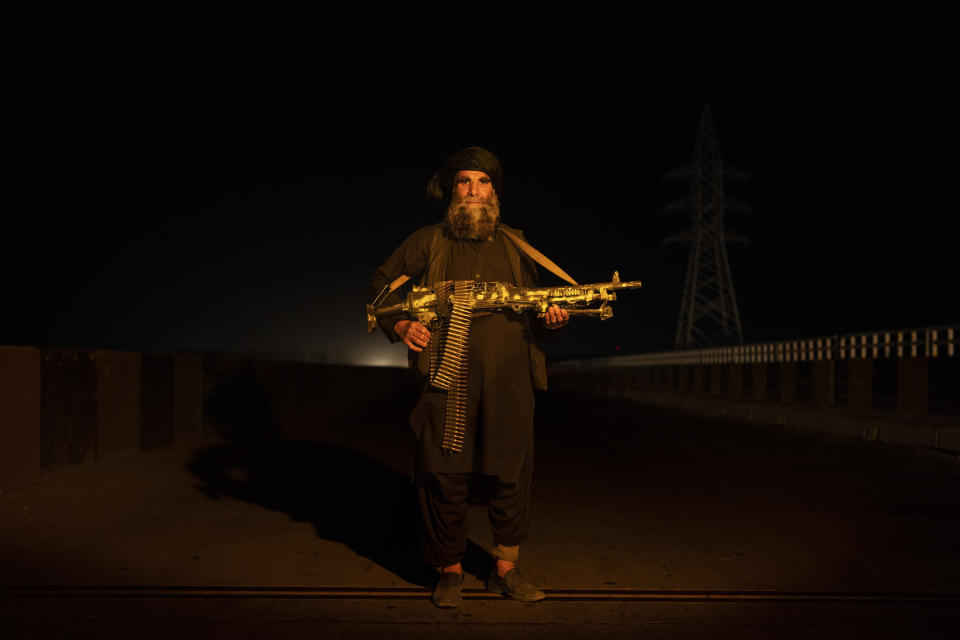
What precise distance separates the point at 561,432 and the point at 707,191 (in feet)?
155

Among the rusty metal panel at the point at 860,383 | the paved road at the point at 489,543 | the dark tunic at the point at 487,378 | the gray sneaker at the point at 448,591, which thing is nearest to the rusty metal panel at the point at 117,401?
the paved road at the point at 489,543

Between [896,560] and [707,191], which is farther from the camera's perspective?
[707,191]

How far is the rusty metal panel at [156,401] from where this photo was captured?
11.5 metres

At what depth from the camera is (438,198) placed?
17.6 ft

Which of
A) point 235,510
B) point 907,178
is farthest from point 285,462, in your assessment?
point 907,178

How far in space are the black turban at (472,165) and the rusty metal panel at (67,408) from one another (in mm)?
Answer: 5361

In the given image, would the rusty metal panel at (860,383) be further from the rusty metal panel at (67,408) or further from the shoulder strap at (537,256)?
the shoulder strap at (537,256)

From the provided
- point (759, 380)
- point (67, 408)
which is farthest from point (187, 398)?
point (759, 380)

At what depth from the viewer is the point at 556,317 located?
4879 millimetres

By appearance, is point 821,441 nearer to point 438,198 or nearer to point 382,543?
point 382,543

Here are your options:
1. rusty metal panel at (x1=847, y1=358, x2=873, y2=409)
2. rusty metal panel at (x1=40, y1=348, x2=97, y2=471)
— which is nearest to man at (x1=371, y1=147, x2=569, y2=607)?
rusty metal panel at (x1=40, y1=348, x2=97, y2=471)

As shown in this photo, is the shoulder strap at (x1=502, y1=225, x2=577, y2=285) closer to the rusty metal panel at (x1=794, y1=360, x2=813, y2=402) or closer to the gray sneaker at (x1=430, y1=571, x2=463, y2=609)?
the gray sneaker at (x1=430, y1=571, x2=463, y2=609)

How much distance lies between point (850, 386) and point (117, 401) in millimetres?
12802

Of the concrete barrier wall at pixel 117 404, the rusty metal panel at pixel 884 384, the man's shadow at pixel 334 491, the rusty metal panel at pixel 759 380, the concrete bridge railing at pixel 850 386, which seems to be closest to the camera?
the man's shadow at pixel 334 491
